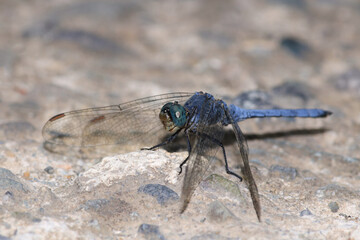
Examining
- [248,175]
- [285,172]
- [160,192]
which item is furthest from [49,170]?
[285,172]

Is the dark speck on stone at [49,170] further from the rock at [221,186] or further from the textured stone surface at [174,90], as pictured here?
the rock at [221,186]

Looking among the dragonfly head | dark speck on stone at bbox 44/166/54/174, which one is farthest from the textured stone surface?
the dragonfly head

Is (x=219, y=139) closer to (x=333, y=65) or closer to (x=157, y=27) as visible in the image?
(x=333, y=65)

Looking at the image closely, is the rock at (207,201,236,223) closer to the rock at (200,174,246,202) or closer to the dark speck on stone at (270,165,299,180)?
the rock at (200,174,246,202)

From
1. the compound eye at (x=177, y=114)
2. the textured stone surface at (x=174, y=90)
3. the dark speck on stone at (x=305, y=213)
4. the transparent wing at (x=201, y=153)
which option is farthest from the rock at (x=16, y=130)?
the dark speck on stone at (x=305, y=213)

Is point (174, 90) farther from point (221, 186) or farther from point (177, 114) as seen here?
point (221, 186)
